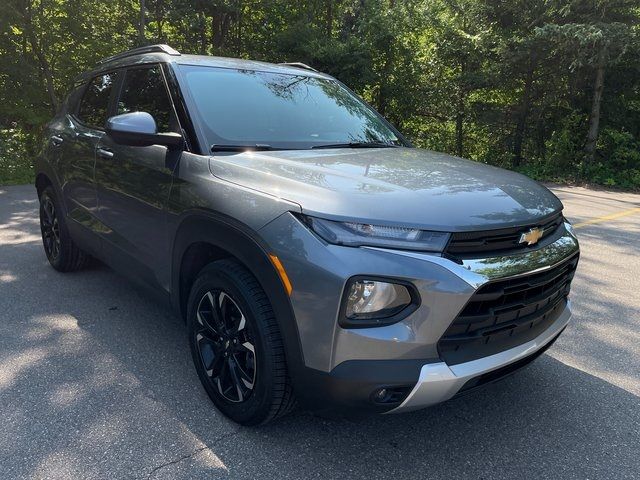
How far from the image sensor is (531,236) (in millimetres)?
2217

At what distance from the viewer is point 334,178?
229 centimetres

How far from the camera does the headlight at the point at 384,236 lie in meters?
1.96

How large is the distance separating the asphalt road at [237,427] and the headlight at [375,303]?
0.75 meters

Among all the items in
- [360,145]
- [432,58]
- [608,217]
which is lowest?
[608,217]

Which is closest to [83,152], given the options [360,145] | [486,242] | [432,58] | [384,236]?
[360,145]

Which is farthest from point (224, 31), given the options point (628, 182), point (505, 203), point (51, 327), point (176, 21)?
point (505, 203)

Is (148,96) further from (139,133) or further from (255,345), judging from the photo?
(255,345)

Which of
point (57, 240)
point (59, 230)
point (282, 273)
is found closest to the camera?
point (282, 273)

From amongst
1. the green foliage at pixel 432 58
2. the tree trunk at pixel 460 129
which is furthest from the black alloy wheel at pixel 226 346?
the tree trunk at pixel 460 129

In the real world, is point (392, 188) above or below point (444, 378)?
above

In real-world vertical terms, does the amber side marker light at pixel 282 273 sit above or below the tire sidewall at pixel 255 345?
above

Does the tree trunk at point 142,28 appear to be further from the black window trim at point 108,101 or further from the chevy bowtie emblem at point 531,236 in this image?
the chevy bowtie emblem at point 531,236

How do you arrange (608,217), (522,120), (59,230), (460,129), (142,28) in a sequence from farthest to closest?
(460,129) < (522,120) < (142,28) < (608,217) < (59,230)

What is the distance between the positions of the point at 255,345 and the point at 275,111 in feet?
5.03
